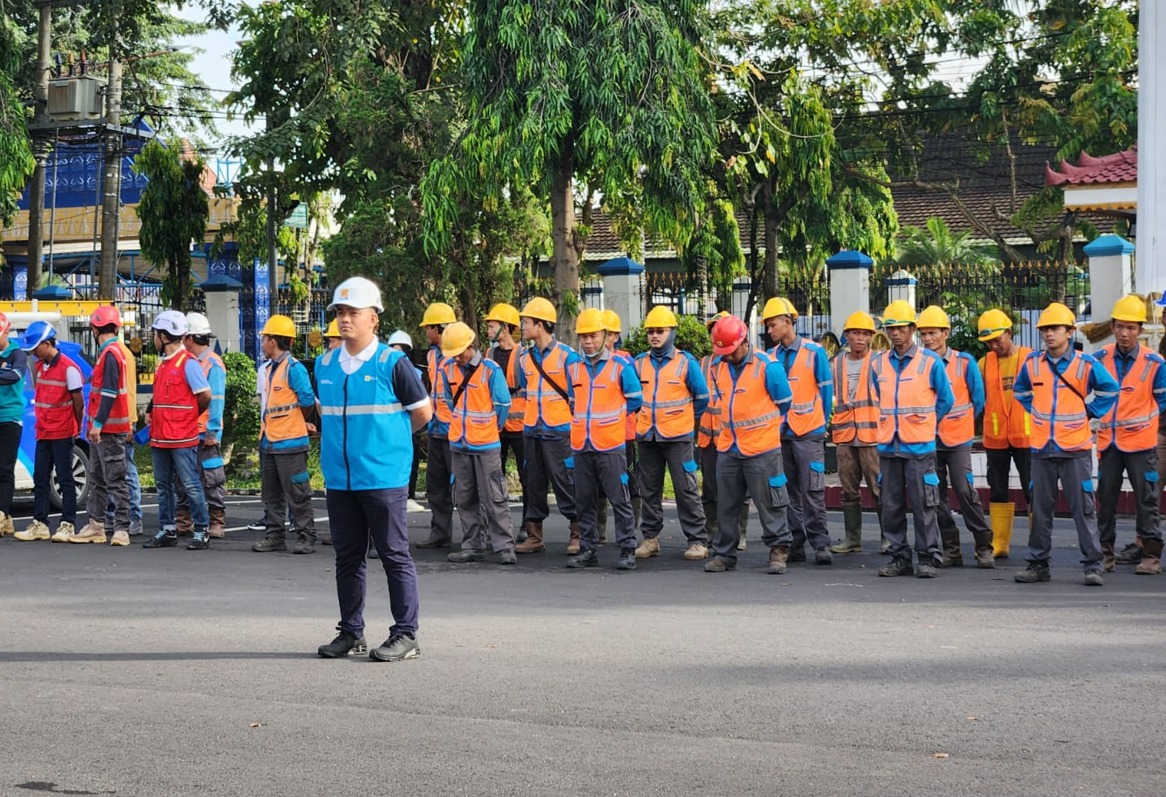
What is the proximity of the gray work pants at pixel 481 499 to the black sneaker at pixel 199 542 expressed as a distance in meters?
2.39

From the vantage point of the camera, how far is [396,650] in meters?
7.98

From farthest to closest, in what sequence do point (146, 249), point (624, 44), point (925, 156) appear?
point (925, 156)
point (146, 249)
point (624, 44)

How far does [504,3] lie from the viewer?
19594mm

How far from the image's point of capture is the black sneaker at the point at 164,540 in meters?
13.5

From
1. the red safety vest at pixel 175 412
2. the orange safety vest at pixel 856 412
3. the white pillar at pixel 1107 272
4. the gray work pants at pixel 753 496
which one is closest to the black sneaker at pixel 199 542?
the red safety vest at pixel 175 412

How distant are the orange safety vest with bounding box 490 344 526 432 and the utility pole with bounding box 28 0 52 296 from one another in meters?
17.3

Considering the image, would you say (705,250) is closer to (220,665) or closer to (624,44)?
(624,44)

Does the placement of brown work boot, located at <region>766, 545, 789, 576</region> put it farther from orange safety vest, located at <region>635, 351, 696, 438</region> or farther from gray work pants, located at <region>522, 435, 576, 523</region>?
gray work pants, located at <region>522, 435, 576, 523</region>

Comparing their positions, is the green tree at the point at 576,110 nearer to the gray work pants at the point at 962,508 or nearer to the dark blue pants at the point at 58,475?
the dark blue pants at the point at 58,475

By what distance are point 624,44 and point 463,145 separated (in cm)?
250

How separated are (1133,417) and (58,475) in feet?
29.8

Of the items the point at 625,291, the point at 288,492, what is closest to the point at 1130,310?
the point at 288,492

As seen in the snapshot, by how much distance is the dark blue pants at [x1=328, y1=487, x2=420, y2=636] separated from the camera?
8070 millimetres

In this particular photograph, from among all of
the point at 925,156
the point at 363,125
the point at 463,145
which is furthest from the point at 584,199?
the point at 925,156
